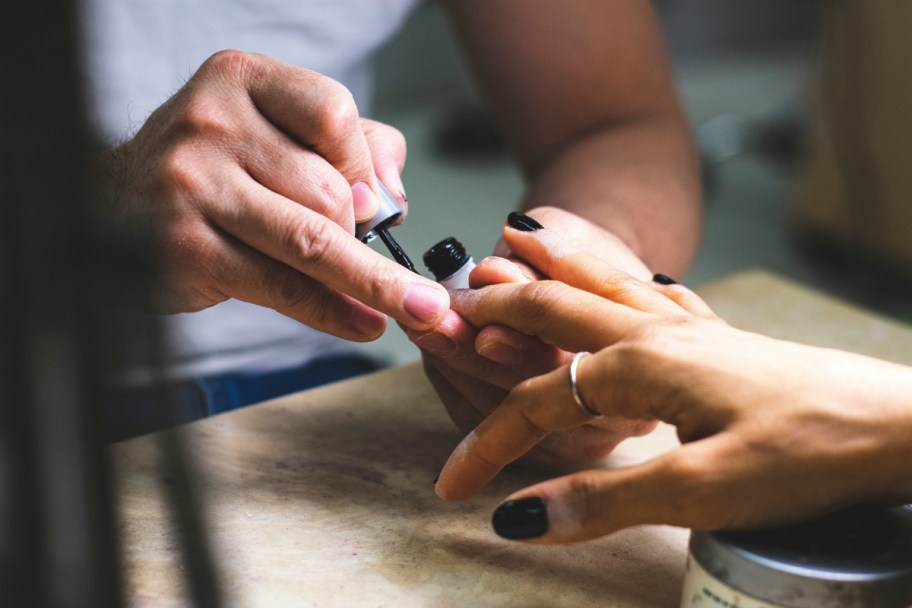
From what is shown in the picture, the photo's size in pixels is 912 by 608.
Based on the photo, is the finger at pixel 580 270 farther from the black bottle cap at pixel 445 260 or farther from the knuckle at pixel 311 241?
the knuckle at pixel 311 241

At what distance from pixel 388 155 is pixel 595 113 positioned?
1.32ft

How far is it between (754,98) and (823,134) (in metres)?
1.34

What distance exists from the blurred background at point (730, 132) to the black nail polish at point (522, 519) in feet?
2.91

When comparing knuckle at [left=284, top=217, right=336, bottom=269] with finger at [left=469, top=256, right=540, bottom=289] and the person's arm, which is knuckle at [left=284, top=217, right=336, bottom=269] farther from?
the person's arm

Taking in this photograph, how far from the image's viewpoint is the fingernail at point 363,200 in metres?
0.56

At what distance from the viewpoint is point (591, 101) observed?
94 centimetres

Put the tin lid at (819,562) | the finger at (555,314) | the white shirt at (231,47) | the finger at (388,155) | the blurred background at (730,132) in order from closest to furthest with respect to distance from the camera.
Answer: the tin lid at (819,562)
the finger at (555,314)
the finger at (388,155)
the white shirt at (231,47)
the blurred background at (730,132)

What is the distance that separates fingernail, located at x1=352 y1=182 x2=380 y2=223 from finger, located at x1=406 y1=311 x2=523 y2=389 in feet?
0.28

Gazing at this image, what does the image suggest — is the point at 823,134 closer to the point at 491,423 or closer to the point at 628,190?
the point at 628,190

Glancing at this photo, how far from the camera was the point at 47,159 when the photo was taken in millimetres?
197

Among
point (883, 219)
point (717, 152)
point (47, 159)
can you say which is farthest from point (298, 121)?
point (717, 152)

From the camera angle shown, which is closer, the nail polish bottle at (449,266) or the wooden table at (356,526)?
the wooden table at (356,526)

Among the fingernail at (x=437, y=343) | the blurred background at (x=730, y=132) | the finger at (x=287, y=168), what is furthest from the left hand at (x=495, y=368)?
the blurred background at (x=730, y=132)

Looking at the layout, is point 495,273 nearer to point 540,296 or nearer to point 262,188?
point 540,296
